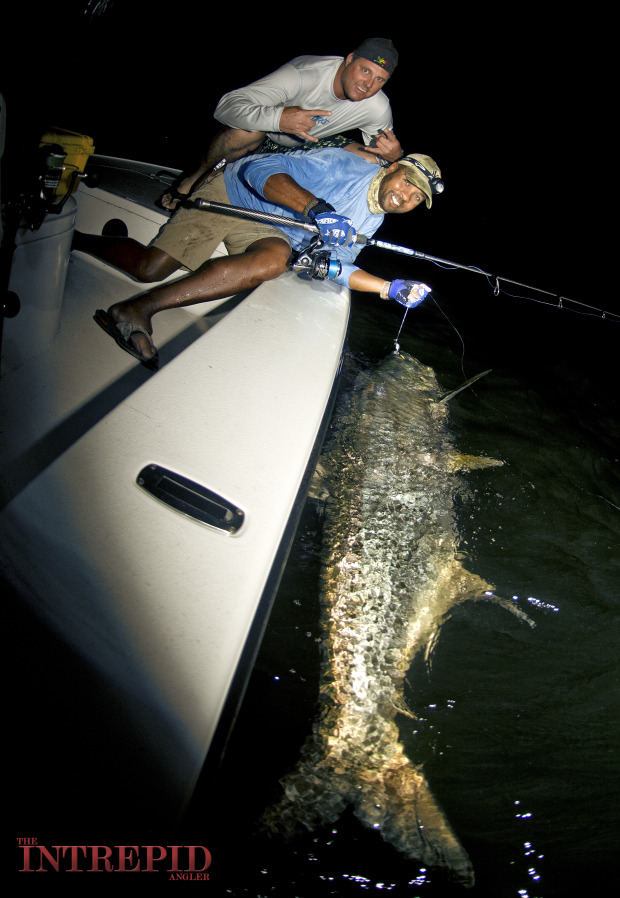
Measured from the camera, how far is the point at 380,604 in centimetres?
202

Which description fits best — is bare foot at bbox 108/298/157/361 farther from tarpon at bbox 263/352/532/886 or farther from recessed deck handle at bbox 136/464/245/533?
tarpon at bbox 263/352/532/886

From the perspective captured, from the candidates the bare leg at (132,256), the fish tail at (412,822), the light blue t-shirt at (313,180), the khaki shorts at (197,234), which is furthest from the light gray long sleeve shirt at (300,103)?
the fish tail at (412,822)

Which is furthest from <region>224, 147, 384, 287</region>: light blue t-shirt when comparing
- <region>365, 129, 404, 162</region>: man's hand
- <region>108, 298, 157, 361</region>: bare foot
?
<region>108, 298, 157, 361</region>: bare foot

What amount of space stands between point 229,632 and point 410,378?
3.33m

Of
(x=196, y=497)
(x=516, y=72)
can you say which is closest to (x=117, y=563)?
(x=196, y=497)

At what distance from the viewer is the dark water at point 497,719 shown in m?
1.35

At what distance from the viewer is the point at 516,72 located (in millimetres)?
35969

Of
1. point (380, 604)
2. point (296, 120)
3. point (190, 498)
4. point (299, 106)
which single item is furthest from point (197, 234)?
point (380, 604)

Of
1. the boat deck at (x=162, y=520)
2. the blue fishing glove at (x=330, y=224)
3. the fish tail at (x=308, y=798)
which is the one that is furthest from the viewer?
the blue fishing glove at (x=330, y=224)

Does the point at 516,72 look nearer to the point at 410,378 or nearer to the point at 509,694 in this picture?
the point at 410,378

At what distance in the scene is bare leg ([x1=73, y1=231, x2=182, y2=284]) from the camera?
241cm

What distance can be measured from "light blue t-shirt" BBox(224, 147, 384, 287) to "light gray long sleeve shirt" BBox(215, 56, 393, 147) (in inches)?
8.1

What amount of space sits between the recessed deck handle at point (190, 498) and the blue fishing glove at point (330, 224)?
168cm

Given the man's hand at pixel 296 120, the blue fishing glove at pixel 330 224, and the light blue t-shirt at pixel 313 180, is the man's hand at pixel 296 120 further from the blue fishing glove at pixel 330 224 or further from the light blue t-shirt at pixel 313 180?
the blue fishing glove at pixel 330 224
